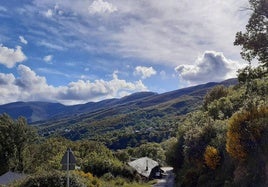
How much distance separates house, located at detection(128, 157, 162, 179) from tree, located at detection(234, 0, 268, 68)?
173 ft

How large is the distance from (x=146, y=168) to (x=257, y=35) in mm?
59364

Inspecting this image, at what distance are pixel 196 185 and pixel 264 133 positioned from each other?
1155 cm

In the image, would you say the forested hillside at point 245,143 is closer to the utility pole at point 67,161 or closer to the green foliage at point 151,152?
the utility pole at point 67,161

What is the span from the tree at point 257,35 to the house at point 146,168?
52724 millimetres

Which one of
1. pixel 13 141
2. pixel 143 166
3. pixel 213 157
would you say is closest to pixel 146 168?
pixel 143 166

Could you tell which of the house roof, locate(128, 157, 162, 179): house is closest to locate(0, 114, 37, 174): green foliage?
locate(128, 157, 162, 179): house

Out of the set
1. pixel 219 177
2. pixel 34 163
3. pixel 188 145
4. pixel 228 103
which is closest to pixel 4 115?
pixel 34 163

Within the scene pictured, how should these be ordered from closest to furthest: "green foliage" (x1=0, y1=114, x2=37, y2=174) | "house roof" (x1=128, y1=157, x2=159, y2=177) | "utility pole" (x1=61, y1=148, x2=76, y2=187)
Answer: "utility pole" (x1=61, y1=148, x2=76, y2=187)
"green foliage" (x1=0, y1=114, x2=37, y2=174)
"house roof" (x1=128, y1=157, x2=159, y2=177)

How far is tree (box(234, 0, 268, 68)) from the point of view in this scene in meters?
25.6

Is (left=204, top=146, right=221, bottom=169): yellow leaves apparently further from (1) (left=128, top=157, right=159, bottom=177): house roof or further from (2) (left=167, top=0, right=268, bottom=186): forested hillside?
(1) (left=128, top=157, right=159, bottom=177): house roof

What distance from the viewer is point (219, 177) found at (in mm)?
28734

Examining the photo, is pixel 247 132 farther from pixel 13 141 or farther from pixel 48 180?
pixel 13 141

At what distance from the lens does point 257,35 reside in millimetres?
26266

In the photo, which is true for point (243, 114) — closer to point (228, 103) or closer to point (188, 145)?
point (188, 145)
